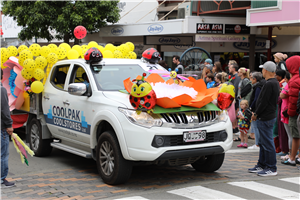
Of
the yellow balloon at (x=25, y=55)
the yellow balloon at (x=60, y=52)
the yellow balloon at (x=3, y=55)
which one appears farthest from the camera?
the yellow balloon at (x=3, y=55)

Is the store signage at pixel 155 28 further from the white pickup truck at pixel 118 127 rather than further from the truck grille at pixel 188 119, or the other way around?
the truck grille at pixel 188 119

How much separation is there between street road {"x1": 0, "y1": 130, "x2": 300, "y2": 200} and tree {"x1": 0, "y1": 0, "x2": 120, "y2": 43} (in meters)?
17.2

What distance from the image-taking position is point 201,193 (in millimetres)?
5336

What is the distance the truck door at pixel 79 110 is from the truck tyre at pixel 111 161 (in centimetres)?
56

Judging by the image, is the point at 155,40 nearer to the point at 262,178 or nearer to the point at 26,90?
the point at 26,90

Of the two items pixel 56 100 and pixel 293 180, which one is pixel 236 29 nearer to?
pixel 56 100

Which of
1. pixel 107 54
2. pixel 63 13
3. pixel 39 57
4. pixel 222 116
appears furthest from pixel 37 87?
pixel 63 13

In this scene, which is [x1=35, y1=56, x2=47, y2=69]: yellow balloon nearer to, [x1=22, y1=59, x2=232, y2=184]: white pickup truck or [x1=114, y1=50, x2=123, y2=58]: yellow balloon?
[x1=22, y1=59, x2=232, y2=184]: white pickup truck

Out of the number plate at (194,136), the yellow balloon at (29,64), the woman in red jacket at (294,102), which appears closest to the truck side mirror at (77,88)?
the number plate at (194,136)

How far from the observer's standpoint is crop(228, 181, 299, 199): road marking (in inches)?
210

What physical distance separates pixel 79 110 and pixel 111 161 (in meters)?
1.28

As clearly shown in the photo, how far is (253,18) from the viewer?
16.2m

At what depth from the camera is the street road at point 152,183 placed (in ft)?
17.5

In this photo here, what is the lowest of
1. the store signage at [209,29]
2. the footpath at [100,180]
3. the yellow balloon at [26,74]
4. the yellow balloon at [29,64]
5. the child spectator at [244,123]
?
the footpath at [100,180]
